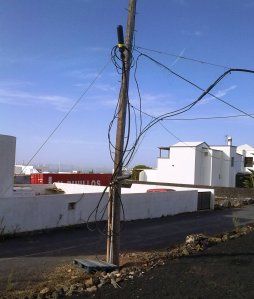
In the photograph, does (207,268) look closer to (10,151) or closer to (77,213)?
(77,213)

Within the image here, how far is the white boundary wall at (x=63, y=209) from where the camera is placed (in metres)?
15.6

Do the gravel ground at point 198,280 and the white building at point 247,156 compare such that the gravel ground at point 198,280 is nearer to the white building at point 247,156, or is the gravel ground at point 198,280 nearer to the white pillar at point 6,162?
the white pillar at point 6,162

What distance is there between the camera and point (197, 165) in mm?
52219

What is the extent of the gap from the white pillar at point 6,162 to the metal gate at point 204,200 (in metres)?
11.8

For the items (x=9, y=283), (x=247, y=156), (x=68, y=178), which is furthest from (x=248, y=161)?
(x=9, y=283)

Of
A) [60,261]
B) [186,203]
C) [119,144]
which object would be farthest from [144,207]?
[119,144]

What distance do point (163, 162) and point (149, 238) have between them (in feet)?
129

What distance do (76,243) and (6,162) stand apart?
17.3ft

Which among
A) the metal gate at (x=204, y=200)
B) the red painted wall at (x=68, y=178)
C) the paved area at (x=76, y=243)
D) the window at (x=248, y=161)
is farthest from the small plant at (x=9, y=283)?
the window at (x=248, y=161)

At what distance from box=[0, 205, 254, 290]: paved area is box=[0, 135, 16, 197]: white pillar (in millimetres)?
2909

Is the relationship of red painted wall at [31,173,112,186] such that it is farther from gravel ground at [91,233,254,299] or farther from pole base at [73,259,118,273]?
pole base at [73,259,118,273]

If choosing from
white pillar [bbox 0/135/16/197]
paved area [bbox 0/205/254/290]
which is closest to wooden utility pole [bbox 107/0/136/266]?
paved area [bbox 0/205/254/290]

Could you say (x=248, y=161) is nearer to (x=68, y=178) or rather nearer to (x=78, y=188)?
(x=68, y=178)

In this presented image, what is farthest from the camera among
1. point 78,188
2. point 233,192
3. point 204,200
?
point 233,192
